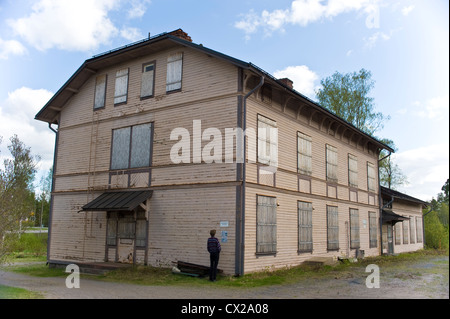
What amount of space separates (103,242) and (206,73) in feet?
25.3

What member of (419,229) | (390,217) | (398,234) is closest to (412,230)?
(419,229)

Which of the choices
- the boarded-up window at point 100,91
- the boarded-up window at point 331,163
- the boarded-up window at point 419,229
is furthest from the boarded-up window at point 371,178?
the boarded-up window at point 100,91

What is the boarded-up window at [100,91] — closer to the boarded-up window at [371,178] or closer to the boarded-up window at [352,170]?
the boarded-up window at [352,170]

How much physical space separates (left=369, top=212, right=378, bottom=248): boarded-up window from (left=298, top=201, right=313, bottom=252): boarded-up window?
25.0 feet

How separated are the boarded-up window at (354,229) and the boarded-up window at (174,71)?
11.4 m

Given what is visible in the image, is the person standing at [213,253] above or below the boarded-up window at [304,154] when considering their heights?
below

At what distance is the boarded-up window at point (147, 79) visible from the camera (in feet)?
53.8

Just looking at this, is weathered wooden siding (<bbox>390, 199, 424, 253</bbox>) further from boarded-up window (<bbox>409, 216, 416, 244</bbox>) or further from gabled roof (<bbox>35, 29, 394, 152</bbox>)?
gabled roof (<bbox>35, 29, 394, 152</bbox>)


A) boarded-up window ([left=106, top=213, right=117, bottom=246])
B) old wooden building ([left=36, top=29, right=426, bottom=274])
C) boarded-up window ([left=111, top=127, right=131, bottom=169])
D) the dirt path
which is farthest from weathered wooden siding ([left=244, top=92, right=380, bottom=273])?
boarded-up window ([left=106, top=213, right=117, bottom=246])

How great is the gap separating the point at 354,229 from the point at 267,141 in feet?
29.6
